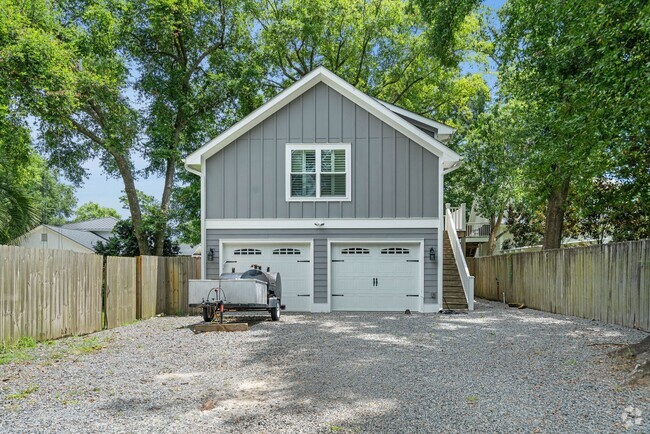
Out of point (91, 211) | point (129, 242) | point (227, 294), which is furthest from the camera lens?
point (91, 211)

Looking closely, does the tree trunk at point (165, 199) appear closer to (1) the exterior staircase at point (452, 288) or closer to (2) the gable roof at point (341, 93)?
(2) the gable roof at point (341, 93)

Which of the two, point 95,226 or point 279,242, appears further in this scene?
point 95,226

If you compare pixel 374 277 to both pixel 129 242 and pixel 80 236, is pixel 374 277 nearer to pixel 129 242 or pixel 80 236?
pixel 129 242

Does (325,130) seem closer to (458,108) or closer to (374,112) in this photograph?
(374,112)

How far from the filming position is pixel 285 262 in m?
15.2

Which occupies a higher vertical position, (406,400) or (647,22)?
(647,22)

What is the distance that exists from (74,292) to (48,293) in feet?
2.79

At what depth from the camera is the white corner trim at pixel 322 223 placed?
1487 centimetres

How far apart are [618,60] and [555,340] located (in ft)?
15.1

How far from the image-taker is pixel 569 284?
13656mm

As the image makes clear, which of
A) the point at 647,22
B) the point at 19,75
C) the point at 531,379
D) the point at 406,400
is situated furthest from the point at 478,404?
the point at 19,75

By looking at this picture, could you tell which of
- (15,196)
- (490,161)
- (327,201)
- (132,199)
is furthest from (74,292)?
(490,161)

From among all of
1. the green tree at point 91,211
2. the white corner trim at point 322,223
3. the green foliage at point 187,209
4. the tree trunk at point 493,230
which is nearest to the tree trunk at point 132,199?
the green foliage at point 187,209

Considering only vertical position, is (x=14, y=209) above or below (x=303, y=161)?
below
